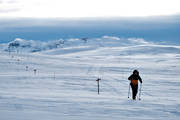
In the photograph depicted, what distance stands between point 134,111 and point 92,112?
120 cm

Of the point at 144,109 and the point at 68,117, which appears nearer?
the point at 68,117

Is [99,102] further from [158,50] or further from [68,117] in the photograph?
[158,50]

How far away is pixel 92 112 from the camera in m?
9.44

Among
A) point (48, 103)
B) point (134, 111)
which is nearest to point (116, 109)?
point (134, 111)

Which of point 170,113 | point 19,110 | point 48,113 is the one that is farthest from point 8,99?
point 170,113

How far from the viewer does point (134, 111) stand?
975cm

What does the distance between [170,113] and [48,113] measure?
11.0ft

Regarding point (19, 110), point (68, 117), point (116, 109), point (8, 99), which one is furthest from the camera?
point (8, 99)

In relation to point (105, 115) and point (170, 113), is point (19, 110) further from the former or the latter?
point (170, 113)

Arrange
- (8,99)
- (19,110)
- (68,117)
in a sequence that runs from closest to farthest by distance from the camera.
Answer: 1. (68,117)
2. (19,110)
3. (8,99)

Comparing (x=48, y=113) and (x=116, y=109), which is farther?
(x=116, y=109)

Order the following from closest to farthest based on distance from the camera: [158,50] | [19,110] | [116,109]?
1. [19,110]
2. [116,109]
3. [158,50]

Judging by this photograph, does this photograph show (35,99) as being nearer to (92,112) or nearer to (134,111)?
(92,112)

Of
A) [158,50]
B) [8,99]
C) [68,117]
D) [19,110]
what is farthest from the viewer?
Result: [158,50]
